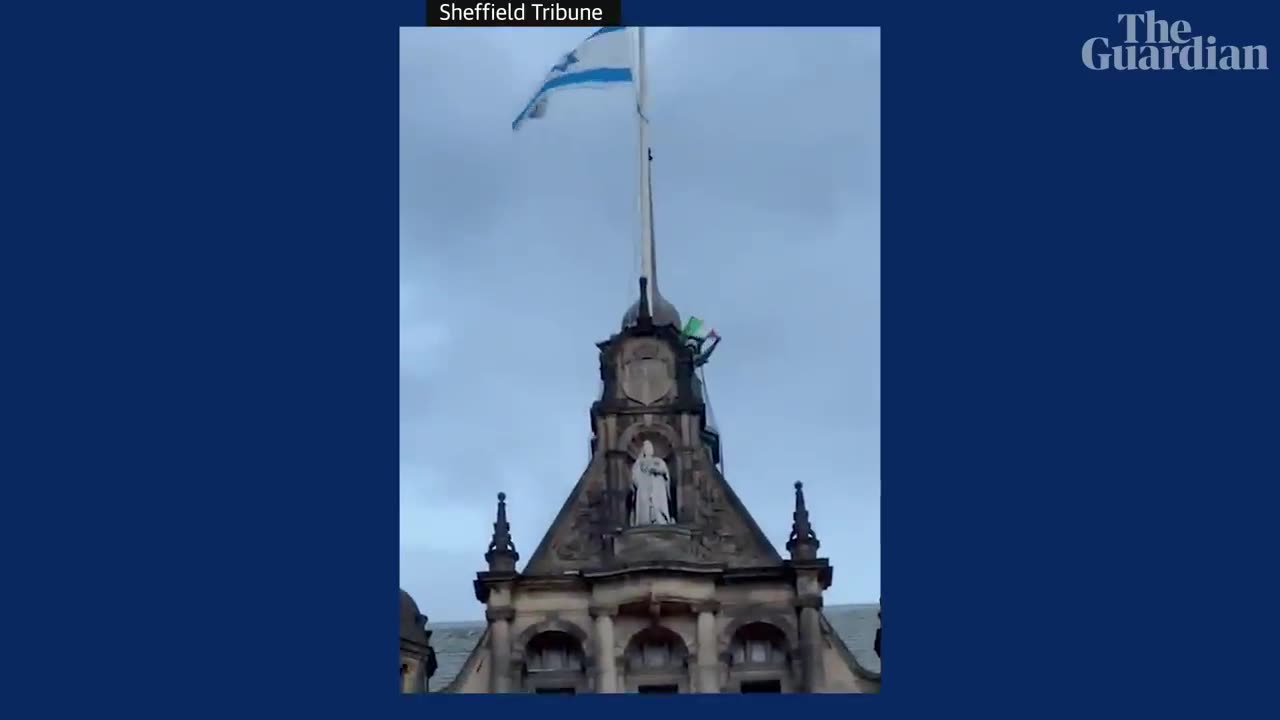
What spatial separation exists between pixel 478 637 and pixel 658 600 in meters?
7.71

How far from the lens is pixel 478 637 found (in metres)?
39.3

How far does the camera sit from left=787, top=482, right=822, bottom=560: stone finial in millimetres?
33344

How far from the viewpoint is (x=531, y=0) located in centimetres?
2617

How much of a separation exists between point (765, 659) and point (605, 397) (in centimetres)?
540

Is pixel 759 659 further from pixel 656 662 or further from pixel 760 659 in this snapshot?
pixel 656 662

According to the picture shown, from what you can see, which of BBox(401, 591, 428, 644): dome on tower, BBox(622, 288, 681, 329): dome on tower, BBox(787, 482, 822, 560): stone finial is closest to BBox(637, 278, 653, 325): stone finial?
BBox(622, 288, 681, 329): dome on tower

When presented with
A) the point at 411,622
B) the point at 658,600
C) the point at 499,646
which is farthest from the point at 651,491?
the point at 411,622

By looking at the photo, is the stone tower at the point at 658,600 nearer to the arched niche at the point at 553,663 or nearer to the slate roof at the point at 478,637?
the arched niche at the point at 553,663

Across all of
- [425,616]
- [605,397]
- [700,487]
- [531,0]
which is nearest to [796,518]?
[700,487]

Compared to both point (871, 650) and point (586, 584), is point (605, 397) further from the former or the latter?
point (871, 650)

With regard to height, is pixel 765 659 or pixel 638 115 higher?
pixel 638 115

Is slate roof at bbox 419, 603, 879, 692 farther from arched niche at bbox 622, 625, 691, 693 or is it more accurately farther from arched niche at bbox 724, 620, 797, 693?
arched niche at bbox 622, 625, 691, 693

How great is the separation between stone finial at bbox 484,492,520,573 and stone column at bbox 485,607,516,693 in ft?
2.34

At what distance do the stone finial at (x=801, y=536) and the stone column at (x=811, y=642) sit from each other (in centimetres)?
76
